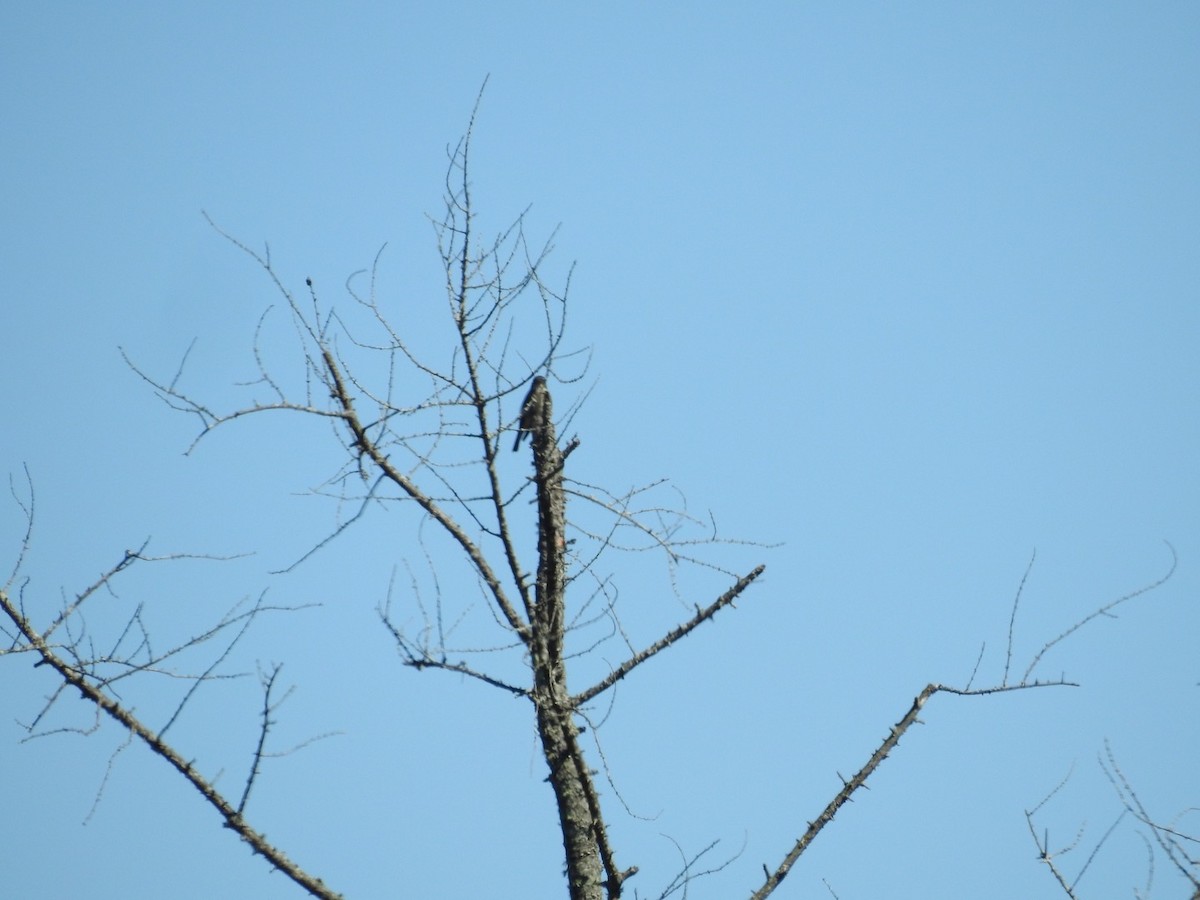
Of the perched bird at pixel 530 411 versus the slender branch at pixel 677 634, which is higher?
the perched bird at pixel 530 411

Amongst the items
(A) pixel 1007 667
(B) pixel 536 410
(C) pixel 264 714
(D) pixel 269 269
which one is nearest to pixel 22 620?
(C) pixel 264 714

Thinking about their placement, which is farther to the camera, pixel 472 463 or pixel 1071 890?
pixel 1071 890

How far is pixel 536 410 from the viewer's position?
4156 mm

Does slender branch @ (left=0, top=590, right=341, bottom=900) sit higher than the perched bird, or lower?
lower

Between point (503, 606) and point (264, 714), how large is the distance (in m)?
0.87

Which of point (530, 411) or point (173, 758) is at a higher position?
point (530, 411)

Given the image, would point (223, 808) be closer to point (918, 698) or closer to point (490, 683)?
point (490, 683)

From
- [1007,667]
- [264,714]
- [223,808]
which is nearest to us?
[223,808]

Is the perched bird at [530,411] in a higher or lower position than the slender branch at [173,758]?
higher

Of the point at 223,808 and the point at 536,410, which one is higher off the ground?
the point at 536,410

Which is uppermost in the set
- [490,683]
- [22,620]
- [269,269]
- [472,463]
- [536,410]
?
[269,269]

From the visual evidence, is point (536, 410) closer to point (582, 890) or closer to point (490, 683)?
point (490, 683)

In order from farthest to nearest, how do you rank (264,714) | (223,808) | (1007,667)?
(1007,667), (264,714), (223,808)

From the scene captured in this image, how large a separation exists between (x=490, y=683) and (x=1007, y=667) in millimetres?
1846
